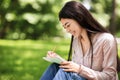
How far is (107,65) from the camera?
3.95 meters

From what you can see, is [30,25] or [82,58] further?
[30,25]

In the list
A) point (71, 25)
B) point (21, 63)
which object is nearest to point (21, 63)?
point (21, 63)

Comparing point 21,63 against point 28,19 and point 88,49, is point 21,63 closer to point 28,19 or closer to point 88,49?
point 88,49

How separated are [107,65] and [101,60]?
10 centimetres

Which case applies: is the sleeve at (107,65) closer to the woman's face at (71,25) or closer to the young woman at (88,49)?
the young woman at (88,49)

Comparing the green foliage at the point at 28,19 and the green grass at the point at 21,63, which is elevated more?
the green foliage at the point at 28,19

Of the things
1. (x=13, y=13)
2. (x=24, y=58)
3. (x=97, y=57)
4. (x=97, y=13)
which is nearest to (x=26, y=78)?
(x=24, y=58)

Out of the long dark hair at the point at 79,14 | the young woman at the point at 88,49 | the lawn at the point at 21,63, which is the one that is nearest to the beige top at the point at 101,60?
the young woman at the point at 88,49

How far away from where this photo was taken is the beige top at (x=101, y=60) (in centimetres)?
393

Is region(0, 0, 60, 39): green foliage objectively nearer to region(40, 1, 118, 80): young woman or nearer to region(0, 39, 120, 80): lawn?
region(0, 39, 120, 80): lawn

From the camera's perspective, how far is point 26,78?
22.9ft

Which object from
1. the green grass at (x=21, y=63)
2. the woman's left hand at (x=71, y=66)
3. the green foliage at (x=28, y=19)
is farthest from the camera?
the green foliage at (x=28, y=19)

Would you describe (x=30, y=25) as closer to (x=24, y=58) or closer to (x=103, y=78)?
(x=24, y=58)

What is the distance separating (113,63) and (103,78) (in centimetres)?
16
